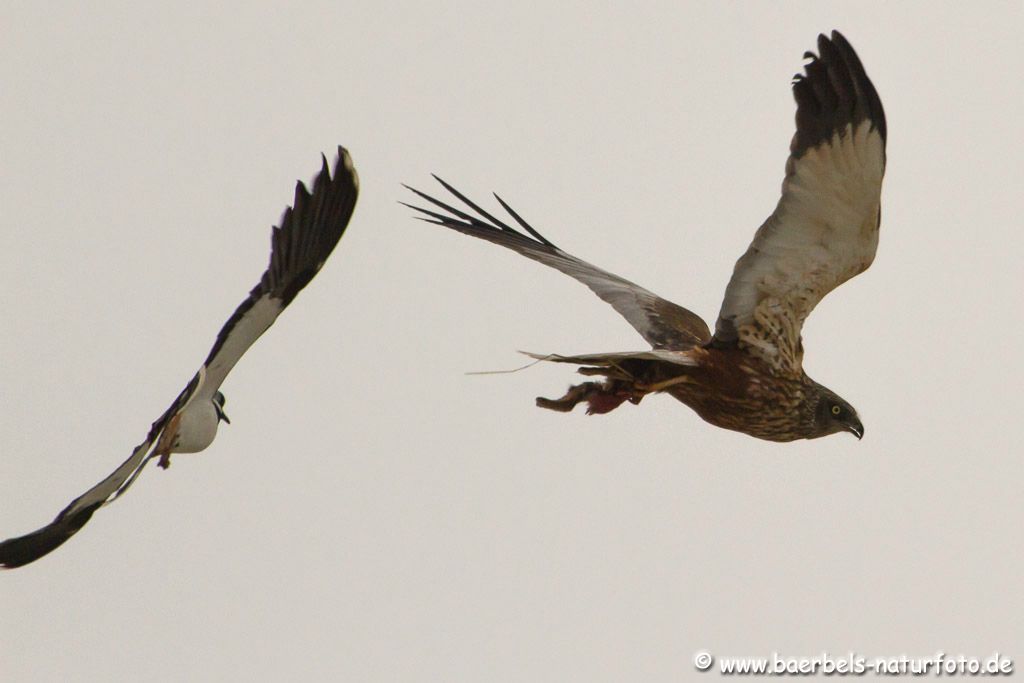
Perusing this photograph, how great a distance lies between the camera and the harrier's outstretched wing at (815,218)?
8.80m

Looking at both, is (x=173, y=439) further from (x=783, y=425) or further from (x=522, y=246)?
(x=783, y=425)

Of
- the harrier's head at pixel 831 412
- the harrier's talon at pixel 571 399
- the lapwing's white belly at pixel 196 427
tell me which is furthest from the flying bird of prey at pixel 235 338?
the harrier's head at pixel 831 412

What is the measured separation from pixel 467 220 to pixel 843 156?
367 centimetres

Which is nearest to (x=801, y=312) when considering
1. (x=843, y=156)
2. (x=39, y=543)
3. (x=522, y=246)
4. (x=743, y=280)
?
(x=743, y=280)

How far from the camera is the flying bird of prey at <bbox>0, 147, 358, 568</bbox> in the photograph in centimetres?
950

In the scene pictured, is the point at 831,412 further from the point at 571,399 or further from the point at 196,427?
the point at 196,427

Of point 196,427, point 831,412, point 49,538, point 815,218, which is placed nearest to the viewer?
point 815,218

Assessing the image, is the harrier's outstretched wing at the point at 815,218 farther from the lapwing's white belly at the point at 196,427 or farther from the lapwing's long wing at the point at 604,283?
the lapwing's white belly at the point at 196,427

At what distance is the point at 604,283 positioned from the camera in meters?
11.1

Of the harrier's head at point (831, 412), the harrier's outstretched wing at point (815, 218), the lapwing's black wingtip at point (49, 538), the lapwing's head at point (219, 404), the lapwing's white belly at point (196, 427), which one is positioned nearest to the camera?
the harrier's outstretched wing at point (815, 218)

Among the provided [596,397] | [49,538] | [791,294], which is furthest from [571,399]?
[49,538]

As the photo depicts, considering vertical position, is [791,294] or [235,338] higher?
[235,338]

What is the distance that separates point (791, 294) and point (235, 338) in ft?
10.9

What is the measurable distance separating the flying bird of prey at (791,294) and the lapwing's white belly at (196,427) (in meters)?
2.08
